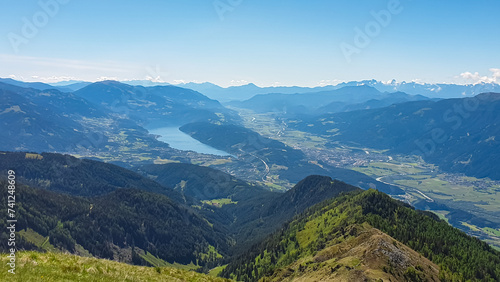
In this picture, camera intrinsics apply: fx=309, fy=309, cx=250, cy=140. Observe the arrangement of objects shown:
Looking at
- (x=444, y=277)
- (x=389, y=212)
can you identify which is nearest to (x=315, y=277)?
(x=444, y=277)

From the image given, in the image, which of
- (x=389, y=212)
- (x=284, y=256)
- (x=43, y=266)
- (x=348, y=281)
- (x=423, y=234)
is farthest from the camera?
(x=284, y=256)

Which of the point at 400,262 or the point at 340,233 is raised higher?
the point at 400,262

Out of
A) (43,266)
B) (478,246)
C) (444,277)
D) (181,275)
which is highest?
(43,266)

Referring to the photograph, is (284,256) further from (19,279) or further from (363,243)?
(19,279)

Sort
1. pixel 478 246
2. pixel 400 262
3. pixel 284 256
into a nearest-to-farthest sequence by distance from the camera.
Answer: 1. pixel 400 262
2. pixel 478 246
3. pixel 284 256

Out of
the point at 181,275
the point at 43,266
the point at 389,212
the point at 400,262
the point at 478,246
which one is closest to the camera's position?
the point at 43,266

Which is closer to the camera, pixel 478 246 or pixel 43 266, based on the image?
pixel 43 266

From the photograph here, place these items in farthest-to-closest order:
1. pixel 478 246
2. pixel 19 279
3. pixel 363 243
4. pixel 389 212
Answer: pixel 389 212 < pixel 478 246 < pixel 363 243 < pixel 19 279

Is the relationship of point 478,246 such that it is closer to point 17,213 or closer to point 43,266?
point 43,266

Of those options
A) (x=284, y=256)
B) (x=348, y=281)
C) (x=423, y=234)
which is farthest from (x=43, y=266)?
(x=284, y=256)
